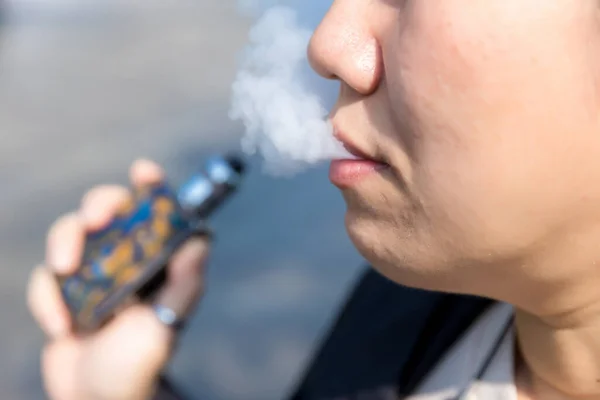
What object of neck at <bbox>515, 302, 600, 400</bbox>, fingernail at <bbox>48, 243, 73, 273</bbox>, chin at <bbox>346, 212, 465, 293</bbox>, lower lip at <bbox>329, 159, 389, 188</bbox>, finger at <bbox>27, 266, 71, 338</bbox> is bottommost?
neck at <bbox>515, 302, 600, 400</bbox>

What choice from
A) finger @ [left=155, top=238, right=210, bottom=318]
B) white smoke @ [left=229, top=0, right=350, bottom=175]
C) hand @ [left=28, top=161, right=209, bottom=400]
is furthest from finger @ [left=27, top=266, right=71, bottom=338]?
white smoke @ [left=229, top=0, right=350, bottom=175]

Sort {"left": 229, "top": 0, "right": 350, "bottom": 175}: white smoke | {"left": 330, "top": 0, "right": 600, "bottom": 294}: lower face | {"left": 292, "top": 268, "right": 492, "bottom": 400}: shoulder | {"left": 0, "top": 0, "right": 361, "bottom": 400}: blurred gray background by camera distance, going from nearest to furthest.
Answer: {"left": 330, "top": 0, "right": 600, "bottom": 294}: lower face
{"left": 229, "top": 0, "right": 350, "bottom": 175}: white smoke
{"left": 292, "top": 268, "right": 492, "bottom": 400}: shoulder
{"left": 0, "top": 0, "right": 361, "bottom": 400}: blurred gray background

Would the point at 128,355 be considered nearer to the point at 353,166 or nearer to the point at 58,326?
the point at 58,326

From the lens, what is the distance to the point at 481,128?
30 centimetres

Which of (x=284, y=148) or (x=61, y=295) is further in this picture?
(x=61, y=295)

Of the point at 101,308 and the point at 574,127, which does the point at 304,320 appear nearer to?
the point at 101,308

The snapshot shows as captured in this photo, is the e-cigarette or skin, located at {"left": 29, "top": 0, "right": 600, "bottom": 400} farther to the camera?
the e-cigarette

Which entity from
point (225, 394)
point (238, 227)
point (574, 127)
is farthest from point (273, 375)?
point (574, 127)

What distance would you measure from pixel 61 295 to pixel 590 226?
0.52 metres

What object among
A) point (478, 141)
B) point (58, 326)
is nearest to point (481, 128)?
point (478, 141)

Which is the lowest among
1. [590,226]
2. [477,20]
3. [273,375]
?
[273,375]

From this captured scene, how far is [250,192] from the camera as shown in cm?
Answer: 101

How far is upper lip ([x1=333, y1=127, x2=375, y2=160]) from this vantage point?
0.35 metres

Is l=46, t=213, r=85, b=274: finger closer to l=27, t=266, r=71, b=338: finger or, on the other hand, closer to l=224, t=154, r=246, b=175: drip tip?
l=27, t=266, r=71, b=338: finger
